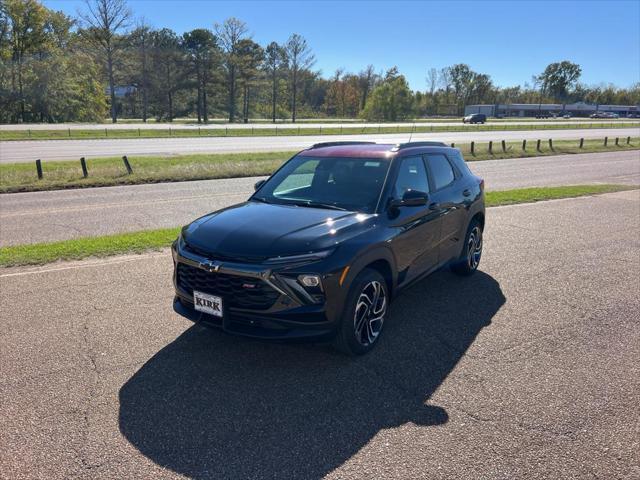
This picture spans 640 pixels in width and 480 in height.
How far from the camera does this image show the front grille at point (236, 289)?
357cm

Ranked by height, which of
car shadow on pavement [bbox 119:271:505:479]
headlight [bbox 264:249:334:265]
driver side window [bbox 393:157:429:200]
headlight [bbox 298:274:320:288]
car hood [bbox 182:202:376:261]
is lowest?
car shadow on pavement [bbox 119:271:505:479]

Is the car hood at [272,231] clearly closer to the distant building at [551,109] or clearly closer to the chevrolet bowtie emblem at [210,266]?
the chevrolet bowtie emblem at [210,266]

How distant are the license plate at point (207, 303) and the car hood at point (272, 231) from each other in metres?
0.34

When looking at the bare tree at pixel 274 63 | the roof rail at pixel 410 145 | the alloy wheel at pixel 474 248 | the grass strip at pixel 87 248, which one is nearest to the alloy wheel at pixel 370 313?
the roof rail at pixel 410 145

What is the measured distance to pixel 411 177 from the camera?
16.4 feet

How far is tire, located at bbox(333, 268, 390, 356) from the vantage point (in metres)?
3.82

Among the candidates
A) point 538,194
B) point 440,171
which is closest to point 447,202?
point 440,171

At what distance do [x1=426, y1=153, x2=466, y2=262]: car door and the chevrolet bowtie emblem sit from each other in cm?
246

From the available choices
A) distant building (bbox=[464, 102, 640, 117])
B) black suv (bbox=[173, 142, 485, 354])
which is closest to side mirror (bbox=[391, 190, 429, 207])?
black suv (bbox=[173, 142, 485, 354])

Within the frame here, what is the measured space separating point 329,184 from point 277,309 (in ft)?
5.71

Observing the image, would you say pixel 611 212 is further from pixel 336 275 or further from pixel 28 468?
pixel 28 468

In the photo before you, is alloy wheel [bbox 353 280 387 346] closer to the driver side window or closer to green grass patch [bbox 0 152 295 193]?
the driver side window

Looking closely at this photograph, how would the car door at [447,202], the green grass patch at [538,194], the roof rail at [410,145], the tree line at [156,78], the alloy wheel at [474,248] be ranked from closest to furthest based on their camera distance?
the roof rail at [410,145] → the car door at [447,202] → the alloy wheel at [474,248] → the green grass patch at [538,194] → the tree line at [156,78]

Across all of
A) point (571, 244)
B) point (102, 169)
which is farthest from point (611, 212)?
point (102, 169)
